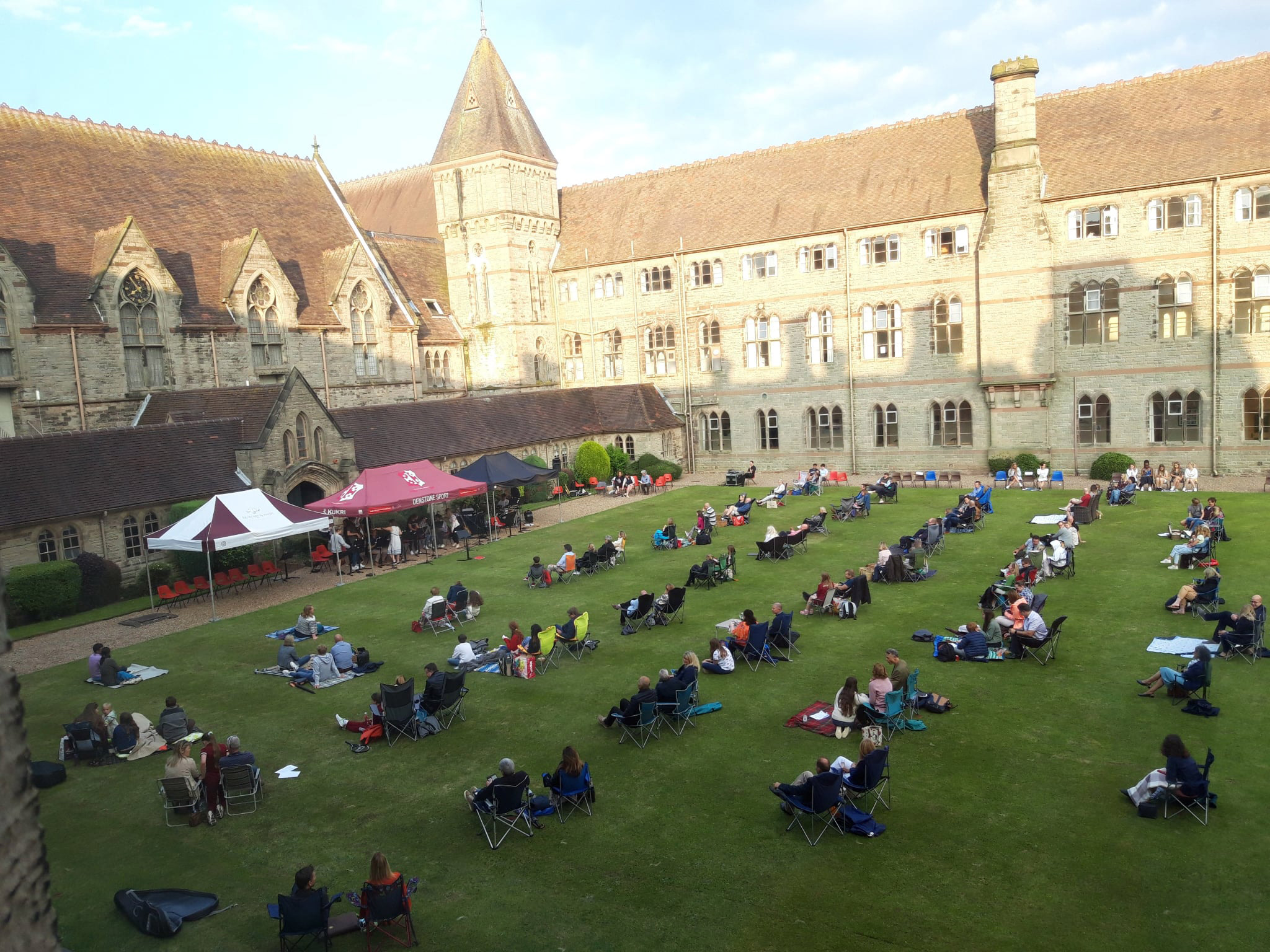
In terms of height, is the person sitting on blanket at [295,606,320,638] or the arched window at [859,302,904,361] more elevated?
the arched window at [859,302,904,361]

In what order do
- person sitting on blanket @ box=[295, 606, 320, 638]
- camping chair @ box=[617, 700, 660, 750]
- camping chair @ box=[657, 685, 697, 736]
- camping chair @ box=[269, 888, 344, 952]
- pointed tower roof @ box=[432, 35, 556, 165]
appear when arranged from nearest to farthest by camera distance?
camping chair @ box=[269, 888, 344, 952], camping chair @ box=[617, 700, 660, 750], camping chair @ box=[657, 685, 697, 736], person sitting on blanket @ box=[295, 606, 320, 638], pointed tower roof @ box=[432, 35, 556, 165]

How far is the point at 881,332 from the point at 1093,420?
999cm

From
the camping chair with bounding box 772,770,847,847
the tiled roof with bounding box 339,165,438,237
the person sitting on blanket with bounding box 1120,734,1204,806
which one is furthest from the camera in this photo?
the tiled roof with bounding box 339,165,438,237

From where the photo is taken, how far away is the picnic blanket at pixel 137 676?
58.6ft

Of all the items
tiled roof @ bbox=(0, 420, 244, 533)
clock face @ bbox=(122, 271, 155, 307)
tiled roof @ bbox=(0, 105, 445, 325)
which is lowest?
tiled roof @ bbox=(0, 420, 244, 533)

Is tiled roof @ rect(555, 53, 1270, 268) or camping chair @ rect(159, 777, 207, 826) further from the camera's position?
tiled roof @ rect(555, 53, 1270, 268)

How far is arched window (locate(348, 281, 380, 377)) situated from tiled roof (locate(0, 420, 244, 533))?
13824 millimetres

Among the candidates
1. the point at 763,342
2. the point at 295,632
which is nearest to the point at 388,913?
the point at 295,632

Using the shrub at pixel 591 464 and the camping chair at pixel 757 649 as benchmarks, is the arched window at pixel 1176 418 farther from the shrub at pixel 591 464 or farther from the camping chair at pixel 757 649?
the camping chair at pixel 757 649

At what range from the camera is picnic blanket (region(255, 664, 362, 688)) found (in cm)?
1709

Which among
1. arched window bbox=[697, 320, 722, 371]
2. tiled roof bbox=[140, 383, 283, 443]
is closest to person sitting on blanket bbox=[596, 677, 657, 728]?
tiled roof bbox=[140, 383, 283, 443]

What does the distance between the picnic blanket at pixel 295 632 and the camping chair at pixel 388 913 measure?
1128 centimetres

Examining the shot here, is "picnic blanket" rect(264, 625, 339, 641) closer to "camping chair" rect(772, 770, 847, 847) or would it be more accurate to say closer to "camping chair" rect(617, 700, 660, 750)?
"camping chair" rect(617, 700, 660, 750)

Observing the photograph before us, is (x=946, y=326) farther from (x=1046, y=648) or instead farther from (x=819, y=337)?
(x=1046, y=648)
